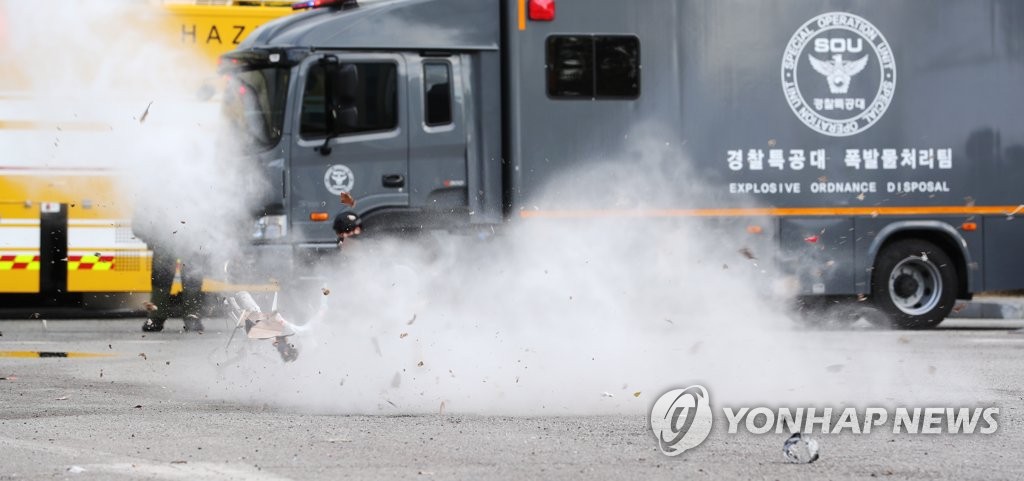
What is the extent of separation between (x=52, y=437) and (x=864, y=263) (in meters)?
9.15

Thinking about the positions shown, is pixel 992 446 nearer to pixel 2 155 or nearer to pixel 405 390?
pixel 405 390

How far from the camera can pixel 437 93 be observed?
13.2 metres

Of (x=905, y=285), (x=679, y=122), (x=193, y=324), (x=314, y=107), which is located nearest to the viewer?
(x=314, y=107)

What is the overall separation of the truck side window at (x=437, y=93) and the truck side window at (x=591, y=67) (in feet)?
3.18

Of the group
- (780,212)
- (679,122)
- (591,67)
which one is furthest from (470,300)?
(780,212)

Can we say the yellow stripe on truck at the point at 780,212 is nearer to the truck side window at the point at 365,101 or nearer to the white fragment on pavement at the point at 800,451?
the truck side window at the point at 365,101

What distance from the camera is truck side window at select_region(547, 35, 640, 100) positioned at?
13.4 meters

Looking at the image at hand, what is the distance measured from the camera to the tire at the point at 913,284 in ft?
46.4

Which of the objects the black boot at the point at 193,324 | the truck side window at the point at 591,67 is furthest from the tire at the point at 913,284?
the black boot at the point at 193,324

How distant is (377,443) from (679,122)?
7.51 m

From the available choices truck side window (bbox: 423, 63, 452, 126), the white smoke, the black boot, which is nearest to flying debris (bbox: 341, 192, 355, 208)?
the white smoke

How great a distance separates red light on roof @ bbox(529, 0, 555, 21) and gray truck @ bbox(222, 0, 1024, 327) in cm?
2

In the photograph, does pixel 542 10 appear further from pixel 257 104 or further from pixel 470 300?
pixel 470 300

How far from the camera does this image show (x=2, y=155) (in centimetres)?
1538
